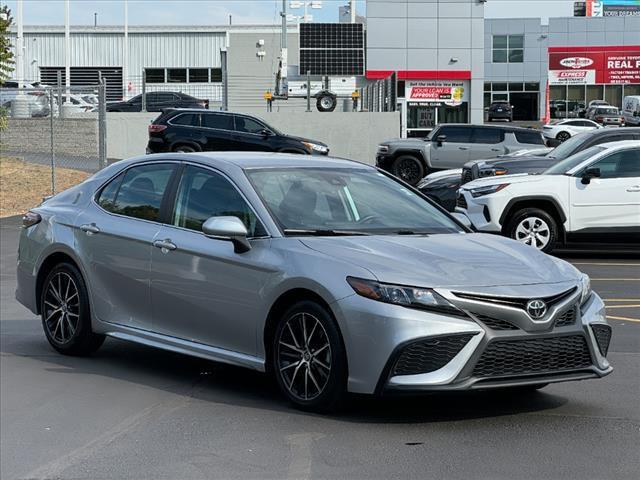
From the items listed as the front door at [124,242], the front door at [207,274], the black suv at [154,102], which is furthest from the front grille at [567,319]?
the black suv at [154,102]

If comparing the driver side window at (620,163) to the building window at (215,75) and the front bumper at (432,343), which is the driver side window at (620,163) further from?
the building window at (215,75)

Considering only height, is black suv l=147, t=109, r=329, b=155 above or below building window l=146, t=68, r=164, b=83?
below

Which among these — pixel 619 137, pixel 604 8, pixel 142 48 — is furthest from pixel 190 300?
pixel 604 8

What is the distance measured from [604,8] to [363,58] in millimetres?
51371

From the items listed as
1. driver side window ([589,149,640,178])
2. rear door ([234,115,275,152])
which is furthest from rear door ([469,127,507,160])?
driver side window ([589,149,640,178])

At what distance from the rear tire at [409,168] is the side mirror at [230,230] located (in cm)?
2318

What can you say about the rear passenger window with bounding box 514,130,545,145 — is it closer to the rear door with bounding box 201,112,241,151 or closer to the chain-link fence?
the rear door with bounding box 201,112,241,151

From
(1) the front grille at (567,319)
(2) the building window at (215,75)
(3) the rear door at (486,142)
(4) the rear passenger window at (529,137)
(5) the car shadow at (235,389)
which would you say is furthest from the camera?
(2) the building window at (215,75)

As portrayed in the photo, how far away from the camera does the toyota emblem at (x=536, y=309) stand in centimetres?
627

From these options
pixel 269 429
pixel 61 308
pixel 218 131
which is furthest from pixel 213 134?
pixel 269 429

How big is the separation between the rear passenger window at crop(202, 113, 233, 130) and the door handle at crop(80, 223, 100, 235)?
70.5 feet

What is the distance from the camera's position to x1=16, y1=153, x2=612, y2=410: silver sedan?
622 cm

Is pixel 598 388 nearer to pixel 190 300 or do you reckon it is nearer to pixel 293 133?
pixel 190 300

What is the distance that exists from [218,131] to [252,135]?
89 cm
